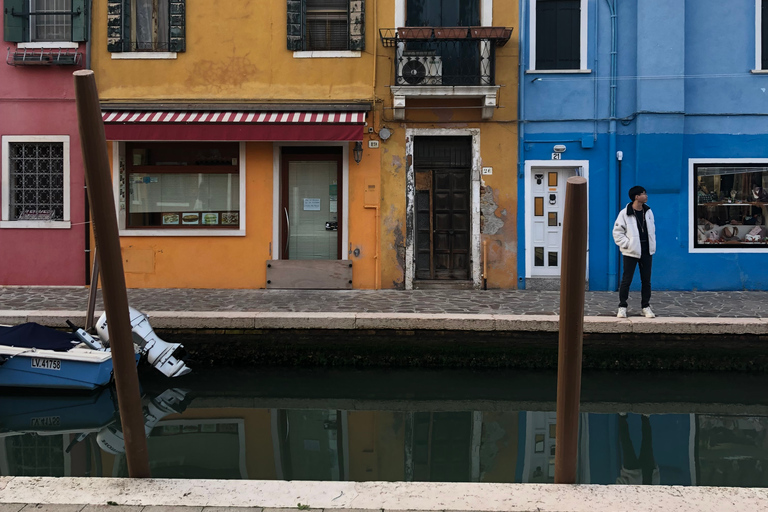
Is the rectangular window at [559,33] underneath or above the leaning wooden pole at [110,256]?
above

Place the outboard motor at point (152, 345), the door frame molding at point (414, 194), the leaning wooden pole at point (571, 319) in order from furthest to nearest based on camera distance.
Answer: the door frame molding at point (414, 194) < the outboard motor at point (152, 345) < the leaning wooden pole at point (571, 319)

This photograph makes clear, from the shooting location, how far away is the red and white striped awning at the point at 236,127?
433 inches

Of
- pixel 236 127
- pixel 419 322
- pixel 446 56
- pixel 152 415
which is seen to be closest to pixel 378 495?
pixel 152 415

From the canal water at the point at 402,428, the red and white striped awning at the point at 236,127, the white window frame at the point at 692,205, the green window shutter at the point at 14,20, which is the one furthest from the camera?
the green window shutter at the point at 14,20

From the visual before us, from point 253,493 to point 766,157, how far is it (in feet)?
36.5

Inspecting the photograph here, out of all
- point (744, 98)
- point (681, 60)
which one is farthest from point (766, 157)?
point (681, 60)

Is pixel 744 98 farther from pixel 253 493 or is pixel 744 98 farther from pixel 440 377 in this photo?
pixel 253 493

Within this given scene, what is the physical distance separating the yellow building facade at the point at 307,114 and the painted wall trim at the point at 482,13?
0.07 feet

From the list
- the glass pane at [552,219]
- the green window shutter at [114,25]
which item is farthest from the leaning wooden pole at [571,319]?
the green window shutter at [114,25]

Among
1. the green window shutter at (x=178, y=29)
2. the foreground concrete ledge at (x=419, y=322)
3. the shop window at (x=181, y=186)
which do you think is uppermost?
the green window shutter at (x=178, y=29)

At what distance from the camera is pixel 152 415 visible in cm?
720

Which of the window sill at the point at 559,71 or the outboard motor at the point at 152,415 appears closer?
the outboard motor at the point at 152,415

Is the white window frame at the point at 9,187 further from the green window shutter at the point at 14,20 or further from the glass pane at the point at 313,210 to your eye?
the glass pane at the point at 313,210

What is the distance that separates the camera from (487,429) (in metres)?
6.91
